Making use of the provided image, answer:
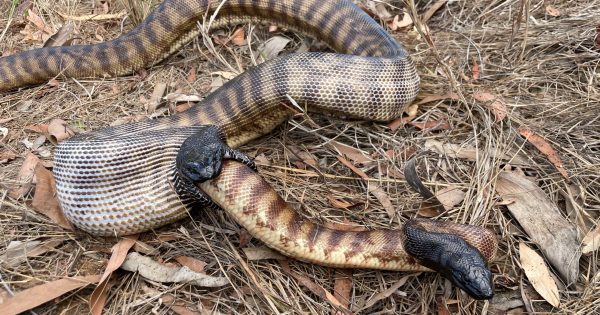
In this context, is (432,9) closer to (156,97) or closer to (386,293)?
(156,97)

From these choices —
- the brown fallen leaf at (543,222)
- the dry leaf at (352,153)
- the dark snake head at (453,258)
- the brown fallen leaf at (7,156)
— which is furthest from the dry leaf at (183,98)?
the brown fallen leaf at (543,222)

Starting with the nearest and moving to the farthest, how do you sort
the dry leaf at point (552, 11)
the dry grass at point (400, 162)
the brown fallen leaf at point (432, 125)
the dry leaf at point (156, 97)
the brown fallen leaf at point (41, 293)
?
1. the brown fallen leaf at point (41, 293)
2. the dry grass at point (400, 162)
3. the brown fallen leaf at point (432, 125)
4. the dry leaf at point (156, 97)
5. the dry leaf at point (552, 11)

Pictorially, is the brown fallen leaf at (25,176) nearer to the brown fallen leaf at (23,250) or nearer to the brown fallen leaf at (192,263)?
the brown fallen leaf at (23,250)

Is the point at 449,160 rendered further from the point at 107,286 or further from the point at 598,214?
the point at 107,286

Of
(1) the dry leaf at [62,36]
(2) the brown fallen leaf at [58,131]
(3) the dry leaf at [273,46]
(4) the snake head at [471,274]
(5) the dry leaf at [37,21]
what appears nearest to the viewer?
(4) the snake head at [471,274]

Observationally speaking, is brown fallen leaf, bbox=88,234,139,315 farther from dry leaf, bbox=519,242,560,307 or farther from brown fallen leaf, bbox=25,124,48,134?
dry leaf, bbox=519,242,560,307

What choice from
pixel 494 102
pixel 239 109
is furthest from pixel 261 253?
pixel 494 102

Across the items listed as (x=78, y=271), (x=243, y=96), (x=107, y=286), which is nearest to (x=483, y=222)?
(x=243, y=96)
